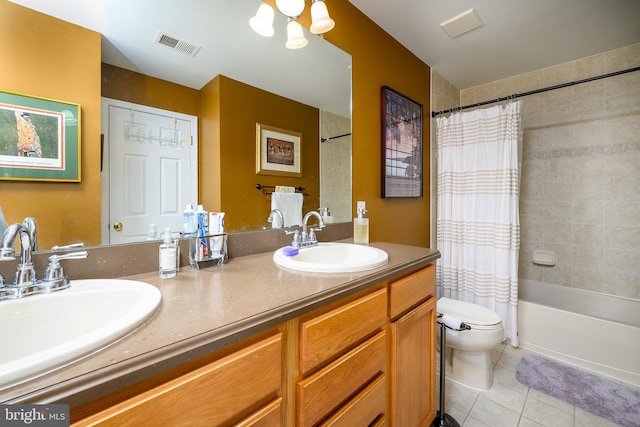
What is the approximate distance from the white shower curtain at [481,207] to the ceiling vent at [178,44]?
6.63 ft

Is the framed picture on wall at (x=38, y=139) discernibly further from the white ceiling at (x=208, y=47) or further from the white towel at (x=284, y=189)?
the white towel at (x=284, y=189)

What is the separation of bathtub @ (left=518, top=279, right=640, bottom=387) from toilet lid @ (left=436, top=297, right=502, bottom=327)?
0.63 meters

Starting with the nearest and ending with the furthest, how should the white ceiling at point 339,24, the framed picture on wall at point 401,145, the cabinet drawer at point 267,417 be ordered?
the cabinet drawer at point 267,417
the white ceiling at point 339,24
the framed picture on wall at point 401,145

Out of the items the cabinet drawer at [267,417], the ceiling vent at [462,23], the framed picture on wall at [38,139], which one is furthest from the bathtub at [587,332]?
the framed picture on wall at [38,139]

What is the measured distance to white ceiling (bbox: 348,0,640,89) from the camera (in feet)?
5.46

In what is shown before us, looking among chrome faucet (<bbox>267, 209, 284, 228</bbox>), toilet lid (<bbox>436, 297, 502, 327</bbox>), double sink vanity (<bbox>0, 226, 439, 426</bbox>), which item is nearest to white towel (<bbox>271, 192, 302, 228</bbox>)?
chrome faucet (<bbox>267, 209, 284, 228</bbox>)

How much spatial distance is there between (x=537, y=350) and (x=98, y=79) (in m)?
2.96

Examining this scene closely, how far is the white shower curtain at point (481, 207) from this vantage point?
6.58ft

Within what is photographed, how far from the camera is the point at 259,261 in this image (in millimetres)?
1088

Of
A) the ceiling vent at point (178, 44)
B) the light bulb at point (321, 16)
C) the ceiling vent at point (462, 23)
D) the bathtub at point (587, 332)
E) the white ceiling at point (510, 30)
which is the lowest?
the bathtub at point (587, 332)

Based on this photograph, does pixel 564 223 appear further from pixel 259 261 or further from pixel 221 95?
pixel 221 95

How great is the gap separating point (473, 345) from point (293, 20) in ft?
6.54

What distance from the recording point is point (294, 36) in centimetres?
135

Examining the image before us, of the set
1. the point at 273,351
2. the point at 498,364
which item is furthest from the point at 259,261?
the point at 498,364
